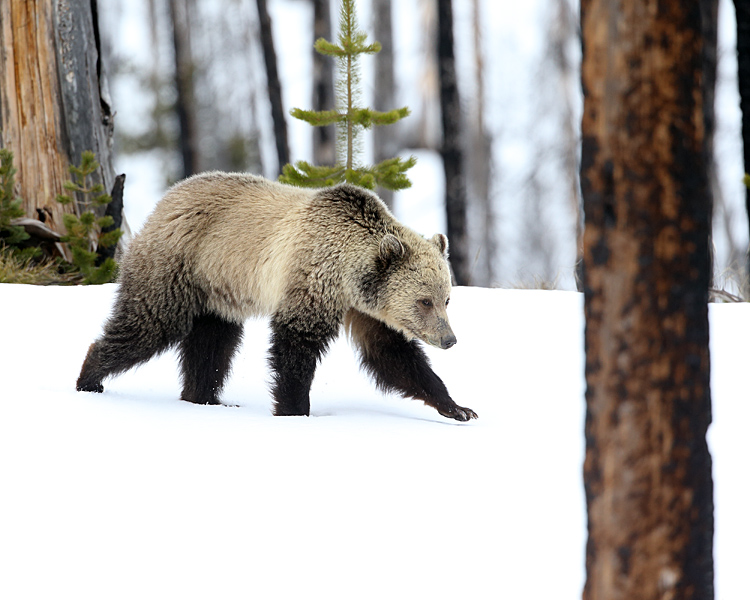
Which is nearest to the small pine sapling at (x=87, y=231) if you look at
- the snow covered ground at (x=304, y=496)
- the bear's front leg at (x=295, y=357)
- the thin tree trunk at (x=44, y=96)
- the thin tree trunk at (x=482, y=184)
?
the thin tree trunk at (x=44, y=96)

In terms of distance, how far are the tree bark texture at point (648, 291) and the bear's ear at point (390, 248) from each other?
3.29 metres

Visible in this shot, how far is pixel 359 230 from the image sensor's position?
5.88 m

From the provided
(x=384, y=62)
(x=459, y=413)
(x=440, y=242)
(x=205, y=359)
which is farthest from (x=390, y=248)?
(x=384, y=62)

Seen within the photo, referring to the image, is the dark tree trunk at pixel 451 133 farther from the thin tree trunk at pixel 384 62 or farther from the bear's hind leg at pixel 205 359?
the bear's hind leg at pixel 205 359

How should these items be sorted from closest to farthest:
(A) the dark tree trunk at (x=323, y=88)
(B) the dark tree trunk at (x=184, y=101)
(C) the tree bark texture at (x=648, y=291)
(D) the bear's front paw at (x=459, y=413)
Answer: (C) the tree bark texture at (x=648, y=291) < (D) the bear's front paw at (x=459, y=413) < (A) the dark tree trunk at (x=323, y=88) < (B) the dark tree trunk at (x=184, y=101)

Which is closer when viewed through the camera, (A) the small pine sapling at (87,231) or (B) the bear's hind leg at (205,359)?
(B) the bear's hind leg at (205,359)

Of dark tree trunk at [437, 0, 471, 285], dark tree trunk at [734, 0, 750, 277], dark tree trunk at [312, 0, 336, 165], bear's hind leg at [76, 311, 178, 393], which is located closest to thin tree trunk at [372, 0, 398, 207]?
dark tree trunk at [312, 0, 336, 165]

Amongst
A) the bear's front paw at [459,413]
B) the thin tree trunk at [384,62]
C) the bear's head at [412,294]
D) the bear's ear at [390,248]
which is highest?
the thin tree trunk at [384,62]

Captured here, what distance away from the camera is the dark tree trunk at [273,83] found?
16.6 metres

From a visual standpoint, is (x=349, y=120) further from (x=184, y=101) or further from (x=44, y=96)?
(x=184, y=101)

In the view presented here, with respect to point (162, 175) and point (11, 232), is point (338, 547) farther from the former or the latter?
point (162, 175)

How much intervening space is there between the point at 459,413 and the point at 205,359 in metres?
1.88

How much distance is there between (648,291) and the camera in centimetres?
233

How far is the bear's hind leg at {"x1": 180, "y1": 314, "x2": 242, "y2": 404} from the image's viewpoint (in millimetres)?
6277
